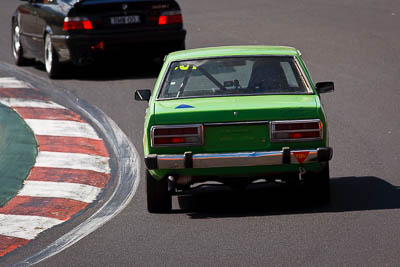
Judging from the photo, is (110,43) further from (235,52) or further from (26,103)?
(235,52)

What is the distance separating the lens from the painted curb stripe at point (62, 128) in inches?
531

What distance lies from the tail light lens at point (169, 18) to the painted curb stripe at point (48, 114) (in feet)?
8.76

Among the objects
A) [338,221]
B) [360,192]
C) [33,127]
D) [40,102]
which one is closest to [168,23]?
[40,102]

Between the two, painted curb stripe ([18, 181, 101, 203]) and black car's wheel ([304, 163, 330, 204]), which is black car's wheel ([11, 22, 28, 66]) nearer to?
painted curb stripe ([18, 181, 101, 203])

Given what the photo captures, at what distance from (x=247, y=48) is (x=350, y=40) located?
10666mm

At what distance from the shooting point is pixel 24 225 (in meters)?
9.19

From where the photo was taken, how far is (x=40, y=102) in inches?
620

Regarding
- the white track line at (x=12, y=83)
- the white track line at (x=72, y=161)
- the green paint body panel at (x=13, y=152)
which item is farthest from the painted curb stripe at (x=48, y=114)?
the white track line at (x=72, y=161)

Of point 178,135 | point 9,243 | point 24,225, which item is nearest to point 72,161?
point 24,225

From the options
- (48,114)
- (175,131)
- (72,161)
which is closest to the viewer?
(175,131)

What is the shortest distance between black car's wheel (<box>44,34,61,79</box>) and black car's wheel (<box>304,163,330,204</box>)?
8731mm

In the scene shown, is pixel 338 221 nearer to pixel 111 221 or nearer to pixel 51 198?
pixel 111 221

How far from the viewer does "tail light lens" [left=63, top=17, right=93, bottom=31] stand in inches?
650

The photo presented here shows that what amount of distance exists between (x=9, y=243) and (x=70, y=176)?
274 centimetres
